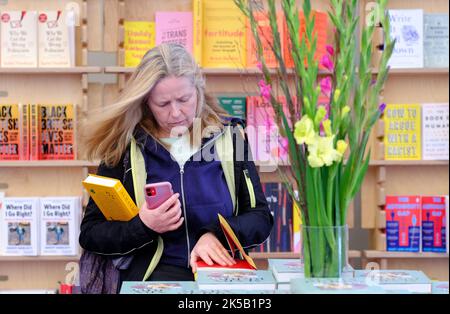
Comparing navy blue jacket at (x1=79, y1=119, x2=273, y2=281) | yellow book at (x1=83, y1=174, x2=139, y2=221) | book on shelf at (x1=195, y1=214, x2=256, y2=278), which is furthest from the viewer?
navy blue jacket at (x1=79, y1=119, x2=273, y2=281)

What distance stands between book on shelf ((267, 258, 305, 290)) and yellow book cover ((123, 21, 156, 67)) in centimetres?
222

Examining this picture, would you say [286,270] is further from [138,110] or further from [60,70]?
[60,70]

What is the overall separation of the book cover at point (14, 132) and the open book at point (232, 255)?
197cm

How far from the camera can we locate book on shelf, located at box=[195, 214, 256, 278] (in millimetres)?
1414

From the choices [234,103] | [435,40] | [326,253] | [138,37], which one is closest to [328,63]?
[326,253]

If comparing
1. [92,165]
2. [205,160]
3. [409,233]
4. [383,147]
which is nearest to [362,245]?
[409,233]

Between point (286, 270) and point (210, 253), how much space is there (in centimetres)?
28

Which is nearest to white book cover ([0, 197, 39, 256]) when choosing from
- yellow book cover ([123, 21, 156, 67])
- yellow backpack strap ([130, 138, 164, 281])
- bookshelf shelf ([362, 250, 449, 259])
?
yellow book cover ([123, 21, 156, 67])

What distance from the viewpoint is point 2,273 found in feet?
11.4

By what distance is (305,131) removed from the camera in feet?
3.85

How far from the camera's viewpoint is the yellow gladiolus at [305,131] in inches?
46.1

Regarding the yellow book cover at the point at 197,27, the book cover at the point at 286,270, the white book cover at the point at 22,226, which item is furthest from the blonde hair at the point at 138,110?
the white book cover at the point at 22,226

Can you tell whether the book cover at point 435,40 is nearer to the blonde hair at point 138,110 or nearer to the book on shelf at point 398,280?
the blonde hair at point 138,110

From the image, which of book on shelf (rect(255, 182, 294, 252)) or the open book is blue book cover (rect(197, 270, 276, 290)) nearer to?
the open book
